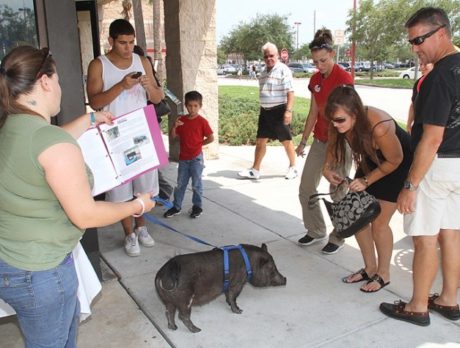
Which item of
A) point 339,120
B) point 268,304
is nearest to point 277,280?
point 268,304

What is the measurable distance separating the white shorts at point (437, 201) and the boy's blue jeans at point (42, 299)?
222 centimetres

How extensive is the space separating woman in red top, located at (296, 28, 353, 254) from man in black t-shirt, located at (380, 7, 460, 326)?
3.34 ft

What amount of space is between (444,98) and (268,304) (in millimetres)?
1924

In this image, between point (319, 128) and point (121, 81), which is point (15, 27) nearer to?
point (121, 81)

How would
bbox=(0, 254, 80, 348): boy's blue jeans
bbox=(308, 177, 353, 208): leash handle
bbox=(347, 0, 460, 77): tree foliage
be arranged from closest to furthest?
bbox=(0, 254, 80, 348): boy's blue jeans < bbox=(308, 177, 353, 208): leash handle < bbox=(347, 0, 460, 77): tree foliage

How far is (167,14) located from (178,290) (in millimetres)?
6013

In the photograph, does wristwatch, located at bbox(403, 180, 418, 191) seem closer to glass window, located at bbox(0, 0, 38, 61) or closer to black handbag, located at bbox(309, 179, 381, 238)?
black handbag, located at bbox(309, 179, 381, 238)

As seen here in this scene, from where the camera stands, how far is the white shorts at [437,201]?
2908 mm

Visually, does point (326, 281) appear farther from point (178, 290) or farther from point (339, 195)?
point (178, 290)

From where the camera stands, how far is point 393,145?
127 inches

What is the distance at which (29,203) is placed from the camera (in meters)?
1.75

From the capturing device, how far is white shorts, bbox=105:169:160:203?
13.6 feet

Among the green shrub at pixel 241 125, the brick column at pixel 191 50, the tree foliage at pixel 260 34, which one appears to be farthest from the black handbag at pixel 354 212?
the tree foliage at pixel 260 34

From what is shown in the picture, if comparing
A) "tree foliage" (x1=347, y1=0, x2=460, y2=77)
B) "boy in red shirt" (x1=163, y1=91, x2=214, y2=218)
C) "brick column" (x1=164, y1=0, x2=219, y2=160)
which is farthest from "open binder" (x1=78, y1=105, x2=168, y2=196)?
"tree foliage" (x1=347, y1=0, x2=460, y2=77)
